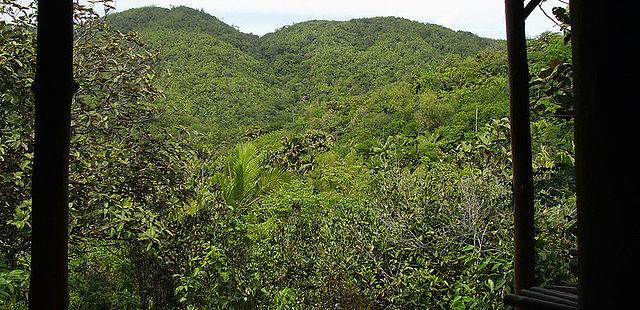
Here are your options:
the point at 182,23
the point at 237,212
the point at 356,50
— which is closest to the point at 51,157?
the point at 237,212

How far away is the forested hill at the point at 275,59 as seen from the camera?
80.3 feet

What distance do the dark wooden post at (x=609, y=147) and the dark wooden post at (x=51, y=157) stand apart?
515 mm

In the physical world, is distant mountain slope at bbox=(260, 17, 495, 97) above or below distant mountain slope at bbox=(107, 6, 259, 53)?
below

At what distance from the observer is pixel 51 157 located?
0.62m

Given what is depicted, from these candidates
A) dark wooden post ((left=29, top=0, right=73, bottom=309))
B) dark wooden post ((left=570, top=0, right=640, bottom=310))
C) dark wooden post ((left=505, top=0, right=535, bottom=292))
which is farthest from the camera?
dark wooden post ((left=505, top=0, right=535, bottom=292))

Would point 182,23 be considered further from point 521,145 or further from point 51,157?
point 51,157

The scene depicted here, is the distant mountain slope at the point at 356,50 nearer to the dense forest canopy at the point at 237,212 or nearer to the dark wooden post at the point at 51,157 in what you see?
the dense forest canopy at the point at 237,212

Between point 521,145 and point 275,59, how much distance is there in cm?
3209

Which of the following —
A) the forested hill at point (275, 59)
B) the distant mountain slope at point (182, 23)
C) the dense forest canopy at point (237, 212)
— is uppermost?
the distant mountain slope at point (182, 23)

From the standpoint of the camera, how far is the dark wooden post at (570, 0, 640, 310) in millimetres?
422

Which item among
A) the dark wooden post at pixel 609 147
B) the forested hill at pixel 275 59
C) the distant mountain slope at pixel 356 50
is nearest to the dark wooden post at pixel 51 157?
the dark wooden post at pixel 609 147

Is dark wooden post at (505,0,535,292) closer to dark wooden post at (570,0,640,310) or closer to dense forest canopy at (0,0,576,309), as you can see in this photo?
dense forest canopy at (0,0,576,309)

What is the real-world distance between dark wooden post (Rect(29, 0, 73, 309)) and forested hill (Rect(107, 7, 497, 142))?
60.7ft

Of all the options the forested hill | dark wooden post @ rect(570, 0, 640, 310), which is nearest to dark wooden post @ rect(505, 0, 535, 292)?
dark wooden post @ rect(570, 0, 640, 310)
